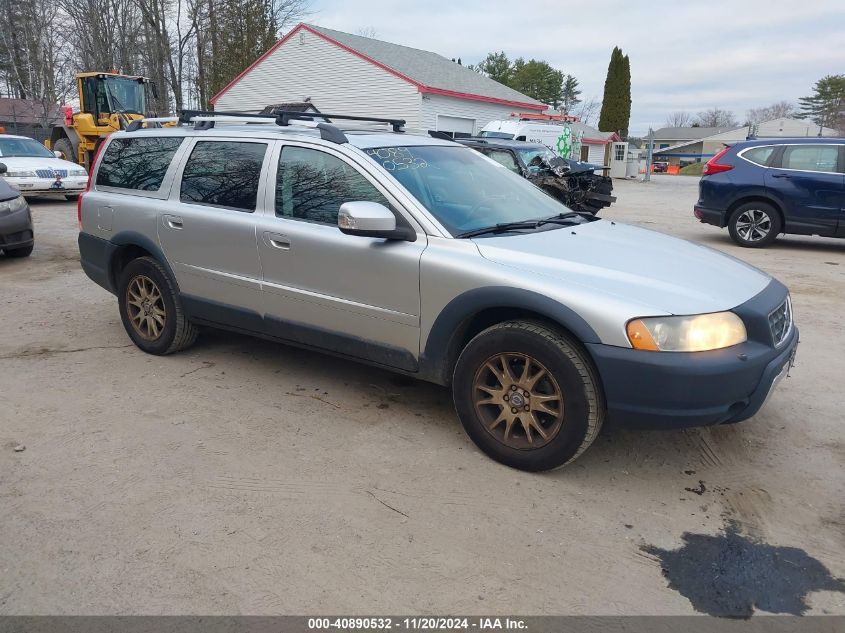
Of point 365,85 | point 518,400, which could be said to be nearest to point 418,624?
point 518,400

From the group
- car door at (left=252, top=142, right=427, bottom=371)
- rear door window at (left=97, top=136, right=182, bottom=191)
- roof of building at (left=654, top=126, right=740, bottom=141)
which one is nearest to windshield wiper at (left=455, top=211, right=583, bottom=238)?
car door at (left=252, top=142, right=427, bottom=371)

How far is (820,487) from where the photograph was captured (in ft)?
11.1

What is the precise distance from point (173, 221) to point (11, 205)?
5133mm

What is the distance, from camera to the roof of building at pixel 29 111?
41156 millimetres

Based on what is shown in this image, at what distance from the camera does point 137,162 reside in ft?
16.8

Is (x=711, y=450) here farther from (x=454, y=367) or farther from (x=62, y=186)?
(x=62, y=186)

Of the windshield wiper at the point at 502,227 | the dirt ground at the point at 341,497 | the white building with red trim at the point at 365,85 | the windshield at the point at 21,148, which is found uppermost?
the white building with red trim at the point at 365,85

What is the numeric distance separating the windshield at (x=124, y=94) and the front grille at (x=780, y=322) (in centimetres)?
2065

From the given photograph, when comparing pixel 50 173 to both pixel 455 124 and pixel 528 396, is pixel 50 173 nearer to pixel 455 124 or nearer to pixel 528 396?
pixel 528 396

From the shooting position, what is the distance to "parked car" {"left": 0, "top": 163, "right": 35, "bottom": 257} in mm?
8406

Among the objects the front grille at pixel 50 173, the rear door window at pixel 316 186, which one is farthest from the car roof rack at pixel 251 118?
the front grille at pixel 50 173

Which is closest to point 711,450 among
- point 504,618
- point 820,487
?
point 820,487

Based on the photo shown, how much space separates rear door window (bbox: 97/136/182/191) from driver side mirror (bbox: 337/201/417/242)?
6.52 ft

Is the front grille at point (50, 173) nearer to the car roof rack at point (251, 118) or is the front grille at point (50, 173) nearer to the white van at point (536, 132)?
the white van at point (536, 132)
